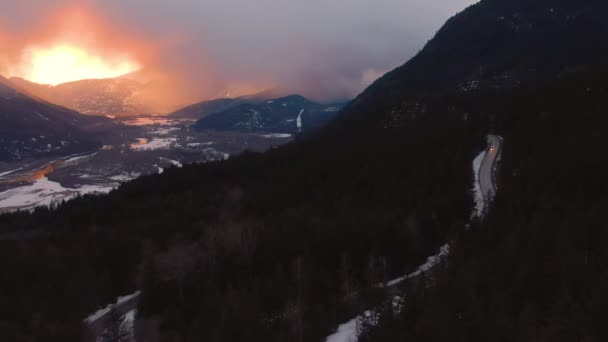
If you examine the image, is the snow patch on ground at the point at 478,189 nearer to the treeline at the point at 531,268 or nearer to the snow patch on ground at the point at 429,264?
the treeline at the point at 531,268

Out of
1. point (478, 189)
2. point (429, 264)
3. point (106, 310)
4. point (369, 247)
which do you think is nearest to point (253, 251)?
point (369, 247)

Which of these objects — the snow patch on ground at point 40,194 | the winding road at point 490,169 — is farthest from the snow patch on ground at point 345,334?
the snow patch on ground at point 40,194

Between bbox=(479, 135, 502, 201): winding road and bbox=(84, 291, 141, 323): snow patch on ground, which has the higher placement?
bbox=(479, 135, 502, 201): winding road

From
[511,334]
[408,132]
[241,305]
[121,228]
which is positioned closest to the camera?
[511,334]

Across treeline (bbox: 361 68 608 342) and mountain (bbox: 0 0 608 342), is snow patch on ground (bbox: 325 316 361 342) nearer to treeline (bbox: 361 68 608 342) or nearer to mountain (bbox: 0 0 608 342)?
mountain (bbox: 0 0 608 342)

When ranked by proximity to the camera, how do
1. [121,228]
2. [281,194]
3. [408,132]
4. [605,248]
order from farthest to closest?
[408,132] → [281,194] → [121,228] → [605,248]

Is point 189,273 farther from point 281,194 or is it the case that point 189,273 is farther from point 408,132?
point 408,132

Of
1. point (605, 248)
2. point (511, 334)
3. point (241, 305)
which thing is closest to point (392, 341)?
point (511, 334)

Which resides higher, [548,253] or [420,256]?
[548,253]

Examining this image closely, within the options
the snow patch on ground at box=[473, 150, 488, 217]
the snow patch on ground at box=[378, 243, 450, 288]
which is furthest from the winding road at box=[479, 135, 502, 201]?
the snow patch on ground at box=[378, 243, 450, 288]
